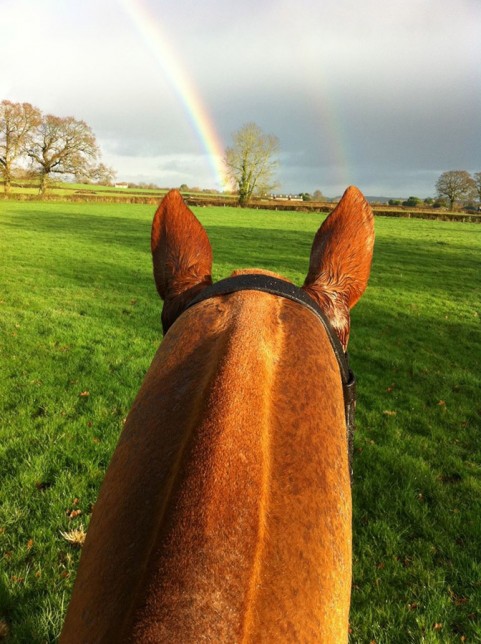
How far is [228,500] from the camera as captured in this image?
0.56 m

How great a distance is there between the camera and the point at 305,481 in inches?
25.7

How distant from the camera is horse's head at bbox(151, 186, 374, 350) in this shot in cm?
132

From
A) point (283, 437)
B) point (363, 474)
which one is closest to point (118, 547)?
point (283, 437)

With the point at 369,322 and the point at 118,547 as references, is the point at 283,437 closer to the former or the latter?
the point at 118,547

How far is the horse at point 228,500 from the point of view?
51 centimetres

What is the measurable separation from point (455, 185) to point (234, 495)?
90.5 metres

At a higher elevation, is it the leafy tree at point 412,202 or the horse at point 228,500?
the leafy tree at point 412,202

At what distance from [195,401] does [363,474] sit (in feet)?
14.6

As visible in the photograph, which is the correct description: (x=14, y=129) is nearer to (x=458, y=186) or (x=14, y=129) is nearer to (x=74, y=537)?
(x=74, y=537)

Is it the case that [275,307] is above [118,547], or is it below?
above

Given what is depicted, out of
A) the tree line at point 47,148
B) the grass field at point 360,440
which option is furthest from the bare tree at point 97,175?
the grass field at point 360,440

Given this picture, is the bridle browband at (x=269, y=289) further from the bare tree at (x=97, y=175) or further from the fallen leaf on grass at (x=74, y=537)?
the bare tree at (x=97, y=175)

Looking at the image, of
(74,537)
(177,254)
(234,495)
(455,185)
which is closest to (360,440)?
(74,537)

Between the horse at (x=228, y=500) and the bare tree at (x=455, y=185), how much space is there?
8729cm
